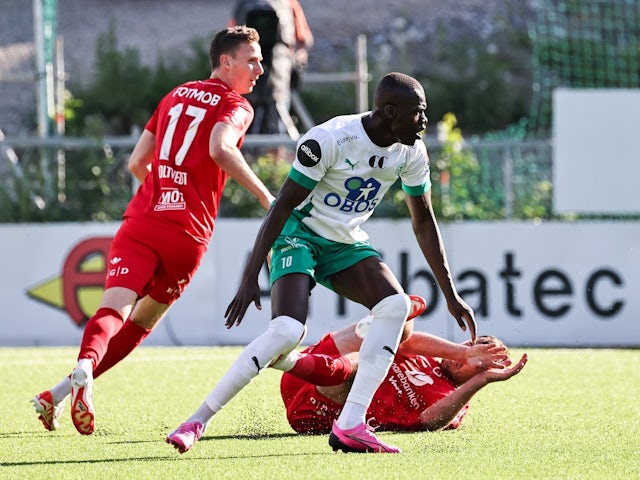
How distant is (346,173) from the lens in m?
5.82

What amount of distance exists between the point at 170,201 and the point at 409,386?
1517 mm

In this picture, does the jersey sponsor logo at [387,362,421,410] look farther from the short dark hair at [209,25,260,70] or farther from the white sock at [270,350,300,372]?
the short dark hair at [209,25,260,70]

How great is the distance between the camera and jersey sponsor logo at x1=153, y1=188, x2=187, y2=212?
21.7 ft

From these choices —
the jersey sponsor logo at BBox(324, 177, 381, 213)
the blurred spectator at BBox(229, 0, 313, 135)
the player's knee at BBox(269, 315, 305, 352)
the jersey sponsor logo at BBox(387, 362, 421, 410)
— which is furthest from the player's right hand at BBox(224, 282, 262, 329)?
the blurred spectator at BBox(229, 0, 313, 135)

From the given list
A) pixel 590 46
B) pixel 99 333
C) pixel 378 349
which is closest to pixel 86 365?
pixel 99 333

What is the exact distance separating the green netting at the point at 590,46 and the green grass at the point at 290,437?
8.54m

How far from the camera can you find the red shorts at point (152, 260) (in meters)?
6.47

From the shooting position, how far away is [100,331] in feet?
20.5

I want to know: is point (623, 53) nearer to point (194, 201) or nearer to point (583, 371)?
point (583, 371)

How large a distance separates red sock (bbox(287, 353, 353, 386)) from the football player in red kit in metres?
0.86

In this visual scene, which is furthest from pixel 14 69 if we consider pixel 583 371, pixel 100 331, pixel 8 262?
pixel 100 331

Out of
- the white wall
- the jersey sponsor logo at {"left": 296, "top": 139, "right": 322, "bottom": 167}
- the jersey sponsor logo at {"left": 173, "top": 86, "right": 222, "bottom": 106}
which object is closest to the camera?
the jersey sponsor logo at {"left": 296, "top": 139, "right": 322, "bottom": 167}

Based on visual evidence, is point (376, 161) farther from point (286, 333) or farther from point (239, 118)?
point (239, 118)

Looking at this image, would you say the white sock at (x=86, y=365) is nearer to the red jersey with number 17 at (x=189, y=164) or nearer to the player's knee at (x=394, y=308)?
the red jersey with number 17 at (x=189, y=164)
